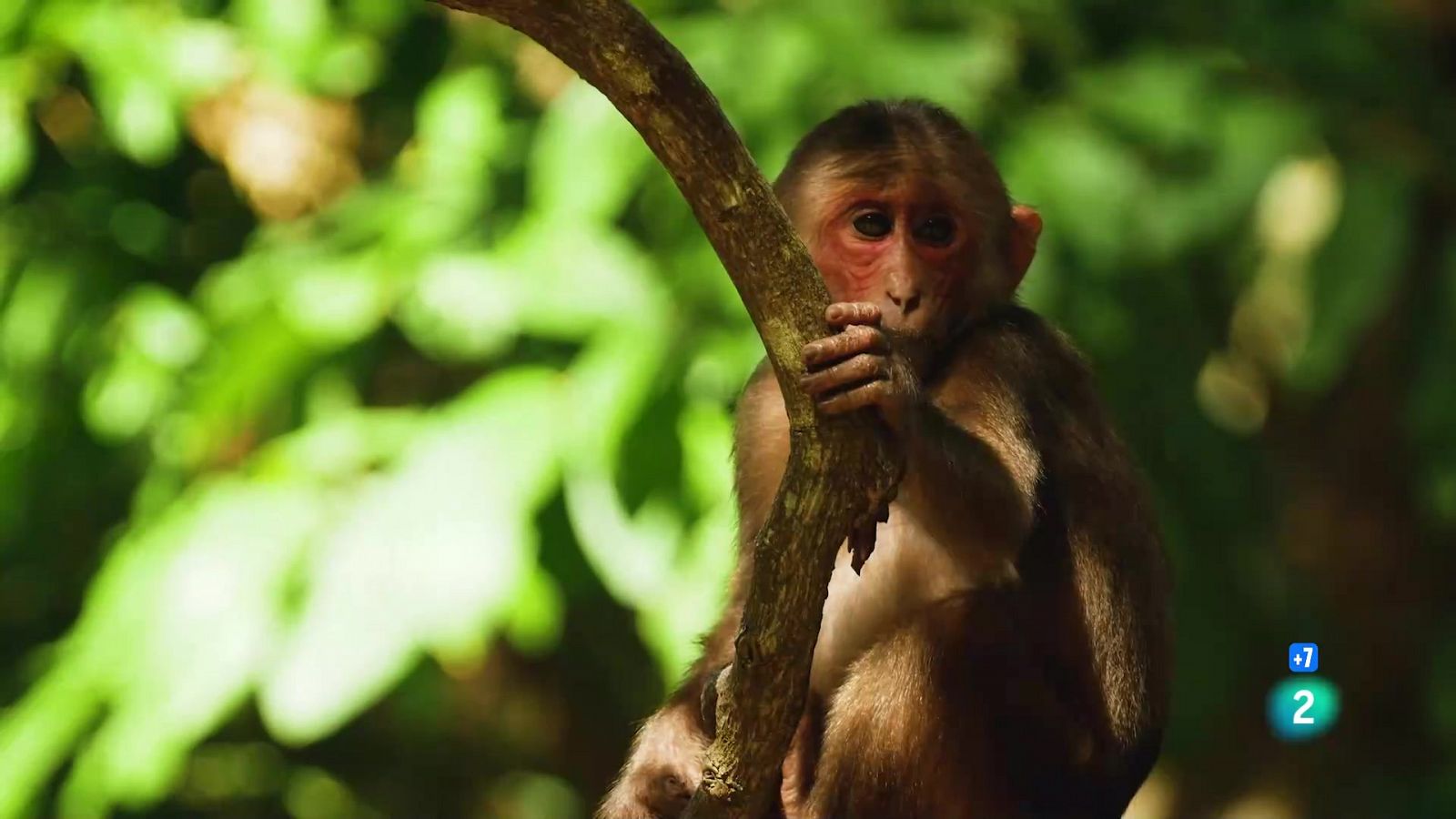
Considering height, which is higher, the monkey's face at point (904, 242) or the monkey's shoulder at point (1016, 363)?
the monkey's face at point (904, 242)

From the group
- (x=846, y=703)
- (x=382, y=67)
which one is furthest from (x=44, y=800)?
(x=846, y=703)

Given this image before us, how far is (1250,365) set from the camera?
366 inches

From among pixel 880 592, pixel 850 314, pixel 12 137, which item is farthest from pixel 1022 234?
pixel 12 137

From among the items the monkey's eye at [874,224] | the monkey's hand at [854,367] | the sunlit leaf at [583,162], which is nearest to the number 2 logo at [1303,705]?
the monkey's eye at [874,224]

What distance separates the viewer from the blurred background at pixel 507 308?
5.48 metres

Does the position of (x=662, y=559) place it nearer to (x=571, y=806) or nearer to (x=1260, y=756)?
(x=571, y=806)

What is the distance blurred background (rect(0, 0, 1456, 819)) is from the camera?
18.0ft

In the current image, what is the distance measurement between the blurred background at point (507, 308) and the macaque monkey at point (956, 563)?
3.98ft

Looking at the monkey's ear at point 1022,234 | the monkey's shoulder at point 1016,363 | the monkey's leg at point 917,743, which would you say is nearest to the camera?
the monkey's leg at point 917,743

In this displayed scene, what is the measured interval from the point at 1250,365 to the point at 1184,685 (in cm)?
310

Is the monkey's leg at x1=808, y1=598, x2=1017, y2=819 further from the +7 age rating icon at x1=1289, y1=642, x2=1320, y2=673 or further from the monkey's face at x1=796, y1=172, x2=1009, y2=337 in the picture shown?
the +7 age rating icon at x1=1289, y1=642, x2=1320, y2=673

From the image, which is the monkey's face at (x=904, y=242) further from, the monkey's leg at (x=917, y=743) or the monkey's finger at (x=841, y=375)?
the monkey's finger at (x=841, y=375)

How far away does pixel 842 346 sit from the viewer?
299 cm

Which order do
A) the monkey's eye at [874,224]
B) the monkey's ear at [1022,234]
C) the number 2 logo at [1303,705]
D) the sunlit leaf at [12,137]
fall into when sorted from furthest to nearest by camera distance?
the sunlit leaf at [12,137], the number 2 logo at [1303,705], the monkey's ear at [1022,234], the monkey's eye at [874,224]
